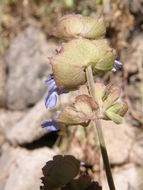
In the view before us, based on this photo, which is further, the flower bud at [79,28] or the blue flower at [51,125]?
the blue flower at [51,125]

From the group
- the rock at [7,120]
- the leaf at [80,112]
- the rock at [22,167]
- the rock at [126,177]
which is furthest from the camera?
the rock at [7,120]

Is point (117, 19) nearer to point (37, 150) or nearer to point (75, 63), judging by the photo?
point (37, 150)

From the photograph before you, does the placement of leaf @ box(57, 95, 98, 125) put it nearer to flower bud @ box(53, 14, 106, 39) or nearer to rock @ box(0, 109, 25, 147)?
flower bud @ box(53, 14, 106, 39)

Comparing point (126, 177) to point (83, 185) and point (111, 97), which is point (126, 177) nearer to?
point (83, 185)

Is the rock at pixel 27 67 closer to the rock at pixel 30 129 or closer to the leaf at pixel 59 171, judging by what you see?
the rock at pixel 30 129

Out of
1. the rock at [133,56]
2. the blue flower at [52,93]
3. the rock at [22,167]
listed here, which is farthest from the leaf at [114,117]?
the rock at [133,56]

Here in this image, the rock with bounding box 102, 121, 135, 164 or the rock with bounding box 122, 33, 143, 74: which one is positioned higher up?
the rock with bounding box 122, 33, 143, 74

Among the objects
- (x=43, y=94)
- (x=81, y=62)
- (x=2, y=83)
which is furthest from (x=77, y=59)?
(x=2, y=83)

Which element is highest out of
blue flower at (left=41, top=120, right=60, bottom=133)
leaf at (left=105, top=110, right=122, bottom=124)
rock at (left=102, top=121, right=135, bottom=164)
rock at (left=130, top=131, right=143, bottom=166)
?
leaf at (left=105, top=110, right=122, bottom=124)

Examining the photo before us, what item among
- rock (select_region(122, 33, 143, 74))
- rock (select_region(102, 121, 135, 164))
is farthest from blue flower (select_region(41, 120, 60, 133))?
rock (select_region(122, 33, 143, 74))
